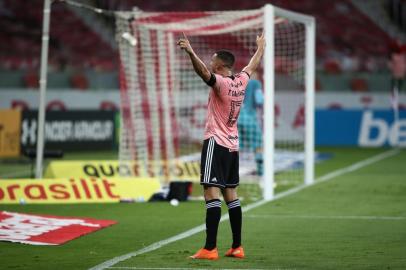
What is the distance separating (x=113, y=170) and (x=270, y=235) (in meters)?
6.21

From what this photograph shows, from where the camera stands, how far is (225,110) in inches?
342

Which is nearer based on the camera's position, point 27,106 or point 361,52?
point 27,106

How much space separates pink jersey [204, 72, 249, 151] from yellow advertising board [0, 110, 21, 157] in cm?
1472

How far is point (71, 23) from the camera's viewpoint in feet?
113

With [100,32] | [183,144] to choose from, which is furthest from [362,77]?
[183,144]

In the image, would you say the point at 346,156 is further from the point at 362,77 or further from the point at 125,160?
the point at 125,160

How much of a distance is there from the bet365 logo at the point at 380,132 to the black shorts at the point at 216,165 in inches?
787

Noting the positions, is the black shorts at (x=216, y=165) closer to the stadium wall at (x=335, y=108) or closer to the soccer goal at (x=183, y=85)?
the soccer goal at (x=183, y=85)

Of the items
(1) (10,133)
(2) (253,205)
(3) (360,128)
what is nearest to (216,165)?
(2) (253,205)

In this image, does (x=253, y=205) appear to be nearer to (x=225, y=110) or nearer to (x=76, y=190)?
(x=76, y=190)

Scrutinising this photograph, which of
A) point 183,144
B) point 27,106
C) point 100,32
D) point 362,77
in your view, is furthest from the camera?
point 100,32

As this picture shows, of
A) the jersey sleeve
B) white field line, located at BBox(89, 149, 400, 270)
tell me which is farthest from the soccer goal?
the jersey sleeve

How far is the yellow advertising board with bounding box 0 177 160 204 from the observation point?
13203 millimetres

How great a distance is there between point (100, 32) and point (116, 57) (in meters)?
1.75
